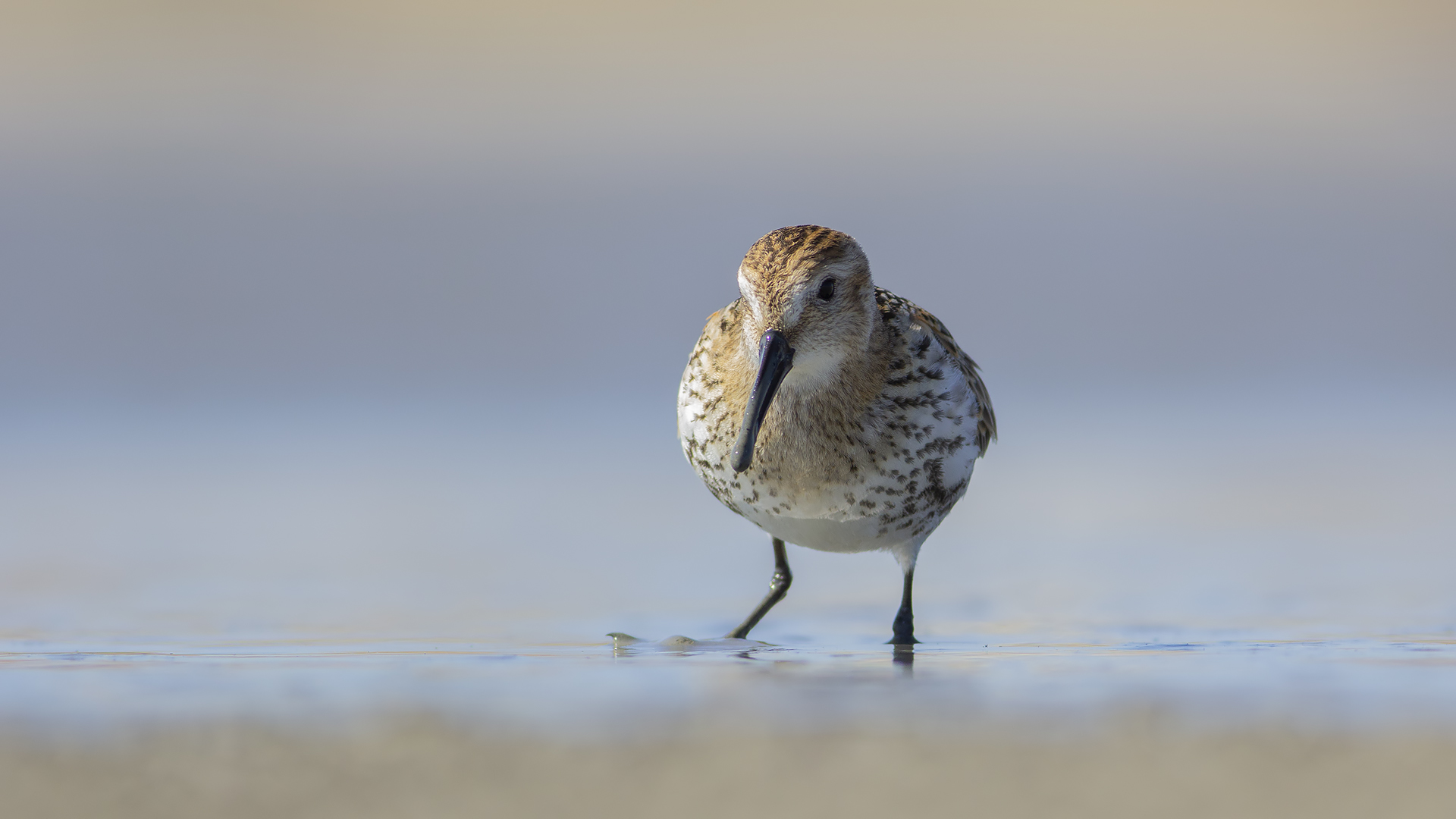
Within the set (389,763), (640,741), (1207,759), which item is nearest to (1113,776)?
(1207,759)

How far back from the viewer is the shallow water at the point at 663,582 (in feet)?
15.7

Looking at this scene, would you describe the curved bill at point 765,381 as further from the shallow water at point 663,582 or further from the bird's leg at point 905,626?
the bird's leg at point 905,626

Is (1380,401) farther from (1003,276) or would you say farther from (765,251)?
(765,251)

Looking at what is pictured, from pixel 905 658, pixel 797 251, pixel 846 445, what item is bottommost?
pixel 905 658

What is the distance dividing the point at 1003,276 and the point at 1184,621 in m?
12.0

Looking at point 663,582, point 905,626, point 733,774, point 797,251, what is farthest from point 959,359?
point 733,774

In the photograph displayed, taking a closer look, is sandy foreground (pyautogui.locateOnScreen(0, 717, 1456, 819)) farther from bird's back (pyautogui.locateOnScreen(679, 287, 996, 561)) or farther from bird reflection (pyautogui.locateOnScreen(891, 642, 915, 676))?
bird's back (pyautogui.locateOnScreen(679, 287, 996, 561))

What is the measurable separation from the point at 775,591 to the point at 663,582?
0.96 meters

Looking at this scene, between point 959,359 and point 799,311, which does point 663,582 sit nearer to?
point 959,359

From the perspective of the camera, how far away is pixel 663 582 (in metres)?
7.87

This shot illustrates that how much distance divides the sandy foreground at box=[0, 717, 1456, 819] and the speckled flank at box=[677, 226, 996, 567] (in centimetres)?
192

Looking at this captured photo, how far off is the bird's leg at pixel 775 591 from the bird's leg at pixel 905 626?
2.01ft

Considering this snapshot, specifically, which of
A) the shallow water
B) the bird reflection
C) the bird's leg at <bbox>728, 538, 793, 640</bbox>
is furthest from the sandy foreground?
the bird's leg at <bbox>728, 538, 793, 640</bbox>

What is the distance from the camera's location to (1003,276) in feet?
60.3
